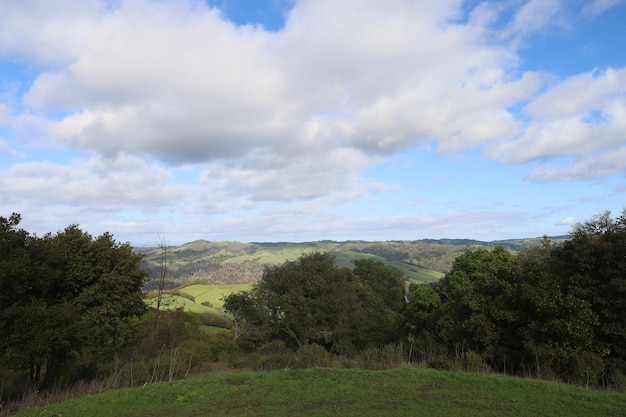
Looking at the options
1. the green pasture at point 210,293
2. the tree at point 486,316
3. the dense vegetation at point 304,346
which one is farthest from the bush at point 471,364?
the green pasture at point 210,293

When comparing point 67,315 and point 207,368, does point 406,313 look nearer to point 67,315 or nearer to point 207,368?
point 207,368

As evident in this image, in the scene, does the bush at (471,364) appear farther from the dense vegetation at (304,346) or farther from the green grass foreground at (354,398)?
the green grass foreground at (354,398)

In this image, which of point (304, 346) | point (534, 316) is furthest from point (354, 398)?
point (534, 316)

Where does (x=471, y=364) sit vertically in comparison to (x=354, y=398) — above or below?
below

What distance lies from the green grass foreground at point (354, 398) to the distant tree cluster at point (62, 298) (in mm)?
3506

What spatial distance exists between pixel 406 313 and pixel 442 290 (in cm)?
436

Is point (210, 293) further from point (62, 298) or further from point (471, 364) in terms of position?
point (471, 364)

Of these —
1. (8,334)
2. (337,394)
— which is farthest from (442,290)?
(8,334)

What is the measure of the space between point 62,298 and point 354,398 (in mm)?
13888

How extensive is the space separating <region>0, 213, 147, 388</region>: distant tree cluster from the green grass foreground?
3.51 meters

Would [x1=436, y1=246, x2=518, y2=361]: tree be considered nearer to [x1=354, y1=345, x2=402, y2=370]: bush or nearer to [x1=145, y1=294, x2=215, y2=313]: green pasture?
[x1=354, y1=345, x2=402, y2=370]: bush

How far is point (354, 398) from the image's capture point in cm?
966

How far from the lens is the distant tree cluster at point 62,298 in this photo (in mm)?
12398

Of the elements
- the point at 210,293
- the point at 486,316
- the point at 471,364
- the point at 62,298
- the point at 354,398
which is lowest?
the point at 210,293
